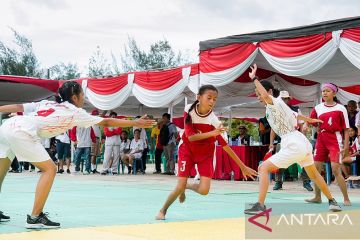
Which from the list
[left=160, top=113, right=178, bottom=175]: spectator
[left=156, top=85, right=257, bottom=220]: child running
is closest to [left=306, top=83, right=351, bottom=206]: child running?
[left=156, top=85, right=257, bottom=220]: child running

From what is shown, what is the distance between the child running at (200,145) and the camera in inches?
293

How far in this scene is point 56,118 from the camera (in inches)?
268

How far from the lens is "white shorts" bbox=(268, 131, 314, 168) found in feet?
27.3

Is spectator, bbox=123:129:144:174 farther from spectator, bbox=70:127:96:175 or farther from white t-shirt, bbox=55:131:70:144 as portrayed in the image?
white t-shirt, bbox=55:131:70:144

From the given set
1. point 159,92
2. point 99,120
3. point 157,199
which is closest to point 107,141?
point 159,92

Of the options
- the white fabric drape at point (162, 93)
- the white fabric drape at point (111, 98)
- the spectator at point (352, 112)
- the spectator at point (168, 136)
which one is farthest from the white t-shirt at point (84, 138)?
the spectator at point (352, 112)

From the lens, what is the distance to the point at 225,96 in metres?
18.8

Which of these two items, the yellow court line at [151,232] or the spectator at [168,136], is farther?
the spectator at [168,136]

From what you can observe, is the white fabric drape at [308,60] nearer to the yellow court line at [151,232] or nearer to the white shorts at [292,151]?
the white shorts at [292,151]

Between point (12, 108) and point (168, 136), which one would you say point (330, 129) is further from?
point (168, 136)

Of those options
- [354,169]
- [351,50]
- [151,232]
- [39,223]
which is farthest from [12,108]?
[354,169]

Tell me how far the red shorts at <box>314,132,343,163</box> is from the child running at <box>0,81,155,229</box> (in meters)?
3.99

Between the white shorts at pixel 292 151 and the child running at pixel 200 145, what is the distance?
0.88 meters

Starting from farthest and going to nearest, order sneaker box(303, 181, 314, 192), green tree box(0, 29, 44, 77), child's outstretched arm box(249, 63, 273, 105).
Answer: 1. green tree box(0, 29, 44, 77)
2. sneaker box(303, 181, 314, 192)
3. child's outstretched arm box(249, 63, 273, 105)
